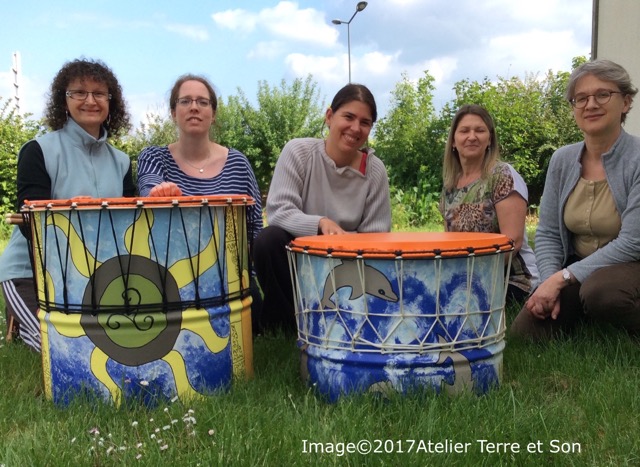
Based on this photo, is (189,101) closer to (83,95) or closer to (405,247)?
(83,95)

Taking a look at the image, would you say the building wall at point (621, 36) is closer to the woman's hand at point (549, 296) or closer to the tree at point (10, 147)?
the woman's hand at point (549, 296)

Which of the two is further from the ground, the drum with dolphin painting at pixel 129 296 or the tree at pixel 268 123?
the tree at pixel 268 123

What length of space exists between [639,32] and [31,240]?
5.42 m

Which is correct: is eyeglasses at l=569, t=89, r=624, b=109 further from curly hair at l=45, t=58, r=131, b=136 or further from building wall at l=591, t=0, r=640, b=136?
building wall at l=591, t=0, r=640, b=136

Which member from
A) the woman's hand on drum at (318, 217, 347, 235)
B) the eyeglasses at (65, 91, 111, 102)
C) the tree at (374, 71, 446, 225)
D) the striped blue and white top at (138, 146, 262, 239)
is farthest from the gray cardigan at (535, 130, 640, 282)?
the tree at (374, 71, 446, 225)

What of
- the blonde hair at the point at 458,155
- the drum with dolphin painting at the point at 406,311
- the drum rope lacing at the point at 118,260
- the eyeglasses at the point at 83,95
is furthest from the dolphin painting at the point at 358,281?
the eyeglasses at the point at 83,95

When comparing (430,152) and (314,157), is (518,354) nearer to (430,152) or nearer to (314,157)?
(314,157)

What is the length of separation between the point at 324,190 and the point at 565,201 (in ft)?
3.52

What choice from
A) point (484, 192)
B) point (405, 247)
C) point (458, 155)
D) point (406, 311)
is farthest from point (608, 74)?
point (406, 311)

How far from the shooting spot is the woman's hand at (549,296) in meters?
2.50

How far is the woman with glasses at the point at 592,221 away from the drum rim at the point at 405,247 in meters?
0.61

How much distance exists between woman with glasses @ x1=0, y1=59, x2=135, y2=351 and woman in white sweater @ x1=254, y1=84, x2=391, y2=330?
0.75m

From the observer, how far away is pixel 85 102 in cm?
263

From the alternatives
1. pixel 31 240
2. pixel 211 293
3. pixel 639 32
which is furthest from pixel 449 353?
pixel 639 32
